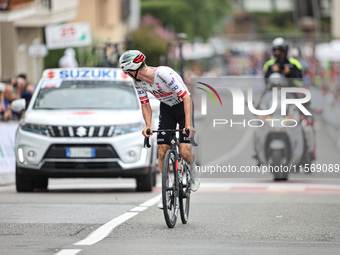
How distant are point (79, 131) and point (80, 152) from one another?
0.31 metres

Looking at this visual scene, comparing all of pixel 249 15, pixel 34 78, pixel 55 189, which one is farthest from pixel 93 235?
pixel 249 15

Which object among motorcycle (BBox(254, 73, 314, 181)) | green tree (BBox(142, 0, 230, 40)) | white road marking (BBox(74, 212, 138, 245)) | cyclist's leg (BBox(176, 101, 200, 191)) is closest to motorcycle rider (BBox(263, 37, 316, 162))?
motorcycle (BBox(254, 73, 314, 181))

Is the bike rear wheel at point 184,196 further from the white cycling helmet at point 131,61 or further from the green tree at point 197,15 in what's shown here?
the green tree at point 197,15

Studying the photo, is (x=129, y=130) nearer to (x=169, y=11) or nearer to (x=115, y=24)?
(x=115, y=24)

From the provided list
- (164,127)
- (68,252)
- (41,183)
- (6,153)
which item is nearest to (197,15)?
(6,153)

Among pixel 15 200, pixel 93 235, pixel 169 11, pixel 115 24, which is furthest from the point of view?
pixel 169 11

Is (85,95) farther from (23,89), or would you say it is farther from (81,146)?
(23,89)

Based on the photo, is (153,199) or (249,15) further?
(249,15)

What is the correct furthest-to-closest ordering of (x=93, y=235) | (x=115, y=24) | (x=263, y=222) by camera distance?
1. (x=115, y=24)
2. (x=263, y=222)
3. (x=93, y=235)

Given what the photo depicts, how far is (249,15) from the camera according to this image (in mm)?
165125

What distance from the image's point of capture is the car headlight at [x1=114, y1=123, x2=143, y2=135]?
13008mm

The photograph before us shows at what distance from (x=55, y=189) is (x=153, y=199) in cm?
260

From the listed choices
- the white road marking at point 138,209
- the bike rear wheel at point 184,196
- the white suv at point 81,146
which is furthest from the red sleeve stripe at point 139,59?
the white suv at point 81,146

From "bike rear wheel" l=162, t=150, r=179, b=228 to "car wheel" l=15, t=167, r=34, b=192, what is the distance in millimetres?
A: 4444
